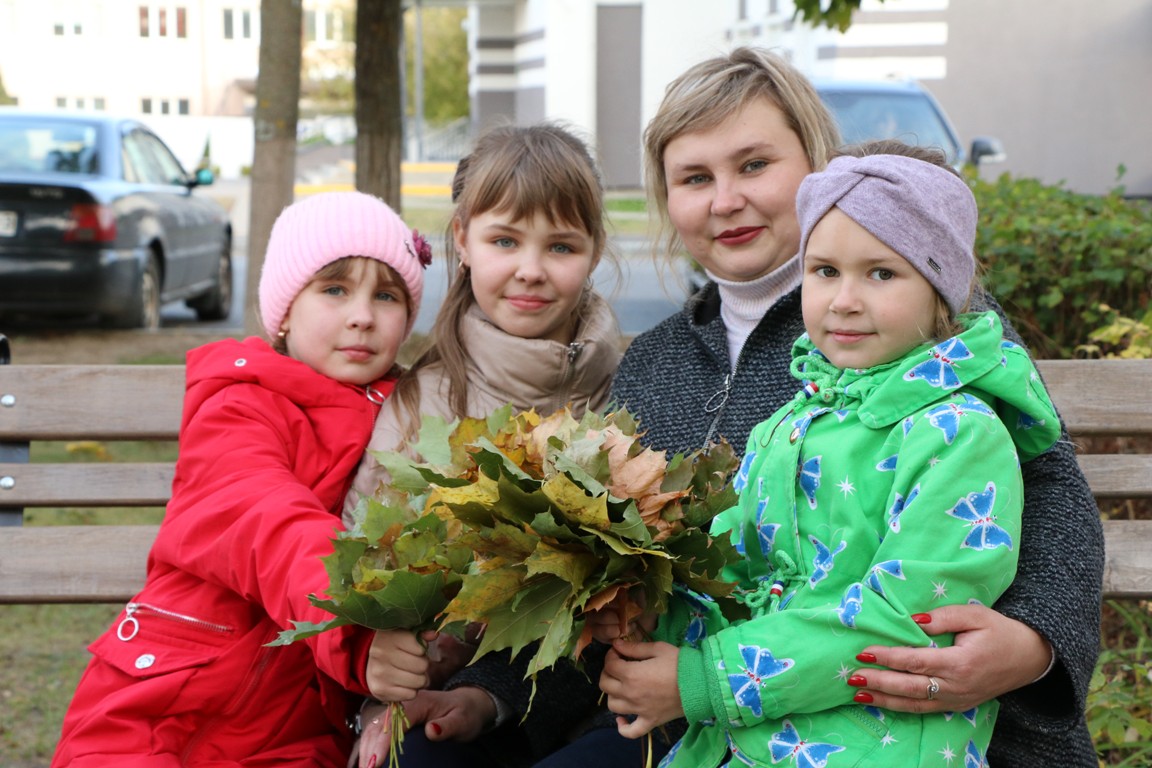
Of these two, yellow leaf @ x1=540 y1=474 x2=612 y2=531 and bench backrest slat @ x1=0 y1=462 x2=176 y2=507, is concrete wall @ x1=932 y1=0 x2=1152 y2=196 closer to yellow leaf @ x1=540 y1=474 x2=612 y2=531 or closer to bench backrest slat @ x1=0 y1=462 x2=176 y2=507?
bench backrest slat @ x1=0 y1=462 x2=176 y2=507

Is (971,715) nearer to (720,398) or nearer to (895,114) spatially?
(720,398)

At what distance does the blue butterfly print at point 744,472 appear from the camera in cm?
234

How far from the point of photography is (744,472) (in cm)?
236

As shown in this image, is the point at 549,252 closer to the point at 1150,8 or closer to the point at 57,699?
the point at 57,699

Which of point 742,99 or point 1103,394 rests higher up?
point 742,99

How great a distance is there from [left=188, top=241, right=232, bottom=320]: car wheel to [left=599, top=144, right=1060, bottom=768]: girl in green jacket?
10.8m

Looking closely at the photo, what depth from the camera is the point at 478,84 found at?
3772 centimetres

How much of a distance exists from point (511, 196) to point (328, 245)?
1.31 ft

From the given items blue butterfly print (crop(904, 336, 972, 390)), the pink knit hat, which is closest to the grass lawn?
the pink knit hat

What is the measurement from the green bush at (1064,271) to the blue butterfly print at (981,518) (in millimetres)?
3116

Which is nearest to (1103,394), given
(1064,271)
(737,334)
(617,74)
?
(737,334)

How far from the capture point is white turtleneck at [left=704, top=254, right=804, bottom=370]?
2.72 meters

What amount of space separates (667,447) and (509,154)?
28.0 inches

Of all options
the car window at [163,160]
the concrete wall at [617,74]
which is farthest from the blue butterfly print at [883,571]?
the concrete wall at [617,74]
